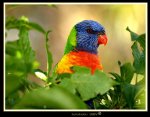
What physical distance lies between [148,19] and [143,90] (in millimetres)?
281

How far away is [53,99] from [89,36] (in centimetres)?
169

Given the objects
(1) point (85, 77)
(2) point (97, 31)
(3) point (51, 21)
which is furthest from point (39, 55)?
(1) point (85, 77)

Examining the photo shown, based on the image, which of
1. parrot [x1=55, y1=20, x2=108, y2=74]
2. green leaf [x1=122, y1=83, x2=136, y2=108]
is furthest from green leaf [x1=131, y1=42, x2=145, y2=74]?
parrot [x1=55, y1=20, x2=108, y2=74]

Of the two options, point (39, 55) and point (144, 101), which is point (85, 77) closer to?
point (144, 101)

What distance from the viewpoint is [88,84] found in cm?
104

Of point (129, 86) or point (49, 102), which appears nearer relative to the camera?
point (49, 102)

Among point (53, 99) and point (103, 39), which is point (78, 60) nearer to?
point (103, 39)

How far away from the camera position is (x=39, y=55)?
3.39 metres

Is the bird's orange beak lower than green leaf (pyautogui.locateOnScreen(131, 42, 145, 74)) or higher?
higher

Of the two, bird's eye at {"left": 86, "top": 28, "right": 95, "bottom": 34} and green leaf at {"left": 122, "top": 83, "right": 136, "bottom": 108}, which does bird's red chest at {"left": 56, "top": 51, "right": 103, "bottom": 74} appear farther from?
green leaf at {"left": 122, "top": 83, "right": 136, "bottom": 108}

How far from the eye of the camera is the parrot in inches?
91.3

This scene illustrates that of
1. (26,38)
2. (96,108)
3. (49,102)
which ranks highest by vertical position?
(26,38)

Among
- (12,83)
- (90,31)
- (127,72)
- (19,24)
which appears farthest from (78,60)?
(12,83)

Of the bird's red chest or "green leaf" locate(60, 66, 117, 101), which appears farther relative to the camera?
the bird's red chest
